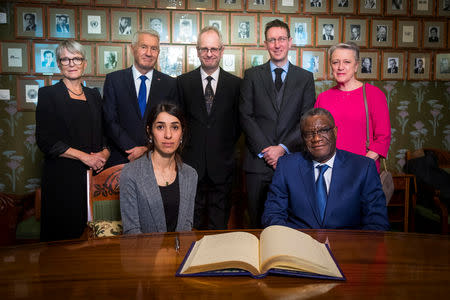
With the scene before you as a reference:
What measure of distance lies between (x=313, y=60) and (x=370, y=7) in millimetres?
923

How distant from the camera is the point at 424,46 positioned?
4.52 m

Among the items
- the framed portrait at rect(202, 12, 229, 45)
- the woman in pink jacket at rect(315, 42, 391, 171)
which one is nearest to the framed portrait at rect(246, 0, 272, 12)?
the framed portrait at rect(202, 12, 229, 45)

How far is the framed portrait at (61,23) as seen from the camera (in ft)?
13.0

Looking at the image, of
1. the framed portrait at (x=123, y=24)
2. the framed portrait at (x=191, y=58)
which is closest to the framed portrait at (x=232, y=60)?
the framed portrait at (x=191, y=58)

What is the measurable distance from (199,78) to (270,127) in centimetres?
71

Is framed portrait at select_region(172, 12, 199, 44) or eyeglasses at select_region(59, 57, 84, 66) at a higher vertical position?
framed portrait at select_region(172, 12, 199, 44)

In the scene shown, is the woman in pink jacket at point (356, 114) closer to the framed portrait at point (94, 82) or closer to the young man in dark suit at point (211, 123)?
the young man in dark suit at point (211, 123)

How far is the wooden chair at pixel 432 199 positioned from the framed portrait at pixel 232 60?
2.30m

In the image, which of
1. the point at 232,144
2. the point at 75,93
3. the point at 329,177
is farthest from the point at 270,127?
the point at 75,93

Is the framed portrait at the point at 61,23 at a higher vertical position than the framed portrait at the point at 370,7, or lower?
lower

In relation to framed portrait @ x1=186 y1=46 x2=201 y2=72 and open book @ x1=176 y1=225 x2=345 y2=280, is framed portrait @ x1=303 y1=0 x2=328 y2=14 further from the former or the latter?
open book @ x1=176 y1=225 x2=345 y2=280

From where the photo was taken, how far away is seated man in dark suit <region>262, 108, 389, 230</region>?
6.47 ft

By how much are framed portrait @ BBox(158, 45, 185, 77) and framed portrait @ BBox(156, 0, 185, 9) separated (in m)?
0.43

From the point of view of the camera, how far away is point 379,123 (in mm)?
2699
